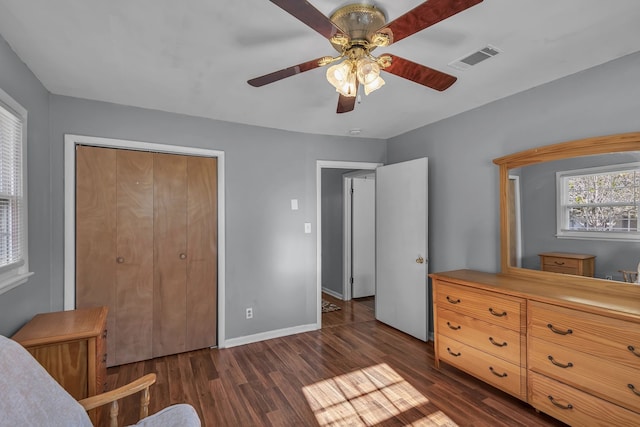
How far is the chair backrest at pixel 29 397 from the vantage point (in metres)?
1.07

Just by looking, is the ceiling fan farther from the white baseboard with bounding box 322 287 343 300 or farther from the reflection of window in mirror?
the white baseboard with bounding box 322 287 343 300

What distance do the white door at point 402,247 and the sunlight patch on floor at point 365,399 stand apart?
2.96 ft

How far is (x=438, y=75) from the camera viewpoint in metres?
1.71

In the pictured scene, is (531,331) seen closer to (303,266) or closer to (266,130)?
(303,266)

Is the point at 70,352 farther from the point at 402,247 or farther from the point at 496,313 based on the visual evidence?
the point at 402,247

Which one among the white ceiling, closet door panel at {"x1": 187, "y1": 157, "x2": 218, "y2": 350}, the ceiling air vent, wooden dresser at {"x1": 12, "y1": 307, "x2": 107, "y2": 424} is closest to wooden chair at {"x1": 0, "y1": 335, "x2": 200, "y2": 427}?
wooden dresser at {"x1": 12, "y1": 307, "x2": 107, "y2": 424}

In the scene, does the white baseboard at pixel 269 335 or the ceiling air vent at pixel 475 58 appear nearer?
the ceiling air vent at pixel 475 58

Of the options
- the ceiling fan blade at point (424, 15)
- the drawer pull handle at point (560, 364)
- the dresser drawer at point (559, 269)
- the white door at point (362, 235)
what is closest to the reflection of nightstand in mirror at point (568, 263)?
the dresser drawer at point (559, 269)

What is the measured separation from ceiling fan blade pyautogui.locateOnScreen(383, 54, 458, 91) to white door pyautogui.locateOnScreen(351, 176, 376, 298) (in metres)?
3.20

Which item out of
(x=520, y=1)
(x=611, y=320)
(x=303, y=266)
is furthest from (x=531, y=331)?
(x=303, y=266)

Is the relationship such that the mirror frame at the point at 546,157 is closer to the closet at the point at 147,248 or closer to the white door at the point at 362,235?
the white door at the point at 362,235

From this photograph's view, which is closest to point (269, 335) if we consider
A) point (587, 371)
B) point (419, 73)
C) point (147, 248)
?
point (147, 248)

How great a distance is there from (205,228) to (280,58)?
189cm

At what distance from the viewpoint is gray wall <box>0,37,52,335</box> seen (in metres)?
1.82
